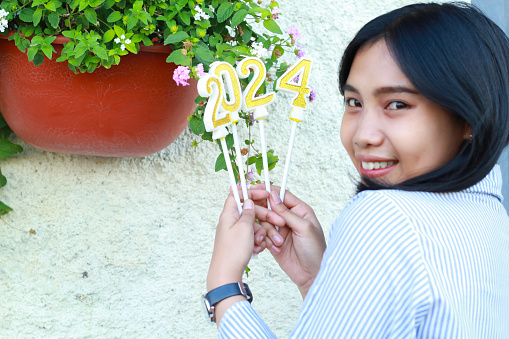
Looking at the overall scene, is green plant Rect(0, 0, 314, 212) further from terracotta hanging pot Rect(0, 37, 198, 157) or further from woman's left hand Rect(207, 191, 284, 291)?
woman's left hand Rect(207, 191, 284, 291)

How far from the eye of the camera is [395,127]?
749 millimetres

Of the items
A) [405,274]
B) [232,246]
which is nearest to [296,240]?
[232,246]

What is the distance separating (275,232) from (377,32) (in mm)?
387

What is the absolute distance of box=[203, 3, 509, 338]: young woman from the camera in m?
0.60

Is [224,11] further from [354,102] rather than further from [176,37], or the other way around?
[354,102]

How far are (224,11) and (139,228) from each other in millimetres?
593

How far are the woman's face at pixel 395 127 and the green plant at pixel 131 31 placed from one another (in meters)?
0.26

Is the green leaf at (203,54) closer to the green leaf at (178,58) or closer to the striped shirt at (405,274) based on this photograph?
the green leaf at (178,58)

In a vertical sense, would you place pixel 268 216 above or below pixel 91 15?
below

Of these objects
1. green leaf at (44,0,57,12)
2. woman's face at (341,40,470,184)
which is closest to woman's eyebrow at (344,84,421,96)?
woman's face at (341,40,470,184)

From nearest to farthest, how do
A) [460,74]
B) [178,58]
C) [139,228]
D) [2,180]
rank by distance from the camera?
[460,74] → [178,58] → [2,180] → [139,228]

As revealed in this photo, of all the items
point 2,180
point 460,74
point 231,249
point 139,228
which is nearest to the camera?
point 460,74

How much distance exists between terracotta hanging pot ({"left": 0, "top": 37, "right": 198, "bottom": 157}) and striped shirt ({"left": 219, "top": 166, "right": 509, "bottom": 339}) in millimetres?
514

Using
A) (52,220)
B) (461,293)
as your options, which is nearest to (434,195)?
(461,293)
